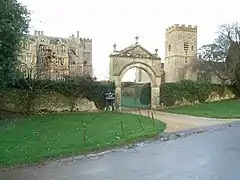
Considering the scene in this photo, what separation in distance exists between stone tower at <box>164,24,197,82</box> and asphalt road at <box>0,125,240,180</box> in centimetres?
4812

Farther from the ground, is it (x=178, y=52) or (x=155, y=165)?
(x=178, y=52)

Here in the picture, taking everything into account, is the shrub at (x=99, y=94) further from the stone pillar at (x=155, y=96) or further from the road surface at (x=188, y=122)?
the road surface at (x=188, y=122)

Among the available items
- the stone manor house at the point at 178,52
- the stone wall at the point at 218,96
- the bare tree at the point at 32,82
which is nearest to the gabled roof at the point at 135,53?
the stone wall at the point at 218,96

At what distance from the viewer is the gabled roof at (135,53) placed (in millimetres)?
37397

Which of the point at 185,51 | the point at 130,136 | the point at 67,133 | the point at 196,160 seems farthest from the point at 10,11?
the point at 185,51

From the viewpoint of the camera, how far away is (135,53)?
3797 centimetres

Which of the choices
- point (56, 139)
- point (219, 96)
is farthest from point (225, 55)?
point (56, 139)

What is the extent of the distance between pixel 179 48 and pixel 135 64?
26.6 metres

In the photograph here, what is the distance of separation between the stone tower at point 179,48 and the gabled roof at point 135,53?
76.4ft

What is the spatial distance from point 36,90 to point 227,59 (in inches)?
899

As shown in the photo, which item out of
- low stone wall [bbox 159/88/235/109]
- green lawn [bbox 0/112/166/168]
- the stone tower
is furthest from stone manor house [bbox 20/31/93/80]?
green lawn [bbox 0/112/166/168]

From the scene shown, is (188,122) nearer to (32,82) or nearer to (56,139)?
(56,139)

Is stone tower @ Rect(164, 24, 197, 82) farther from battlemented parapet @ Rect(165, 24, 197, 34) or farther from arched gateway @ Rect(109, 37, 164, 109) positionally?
arched gateway @ Rect(109, 37, 164, 109)

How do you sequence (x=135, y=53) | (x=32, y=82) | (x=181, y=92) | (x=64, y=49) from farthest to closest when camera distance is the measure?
(x=64, y=49)
(x=181, y=92)
(x=135, y=53)
(x=32, y=82)
